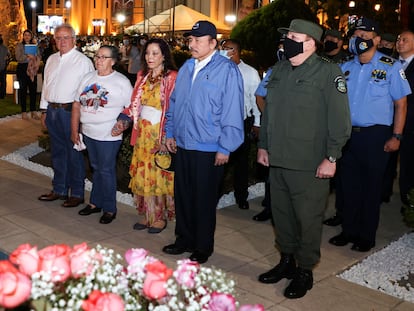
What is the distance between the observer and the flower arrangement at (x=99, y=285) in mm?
1848

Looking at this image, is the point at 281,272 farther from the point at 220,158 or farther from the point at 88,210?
the point at 88,210

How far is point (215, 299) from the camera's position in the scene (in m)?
1.95

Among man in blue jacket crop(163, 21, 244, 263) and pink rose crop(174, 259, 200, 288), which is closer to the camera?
pink rose crop(174, 259, 200, 288)

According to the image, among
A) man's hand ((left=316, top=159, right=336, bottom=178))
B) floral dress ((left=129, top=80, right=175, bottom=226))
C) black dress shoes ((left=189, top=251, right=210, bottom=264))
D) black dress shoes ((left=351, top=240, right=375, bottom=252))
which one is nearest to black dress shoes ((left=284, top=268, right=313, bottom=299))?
man's hand ((left=316, top=159, right=336, bottom=178))

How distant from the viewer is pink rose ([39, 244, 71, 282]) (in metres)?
1.95

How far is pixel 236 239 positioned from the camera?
613 centimetres

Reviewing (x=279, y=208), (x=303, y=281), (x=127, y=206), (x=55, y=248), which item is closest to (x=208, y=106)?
(x=279, y=208)

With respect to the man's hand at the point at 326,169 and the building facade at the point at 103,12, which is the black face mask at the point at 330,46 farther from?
the building facade at the point at 103,12

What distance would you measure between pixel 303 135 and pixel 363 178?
1.54m

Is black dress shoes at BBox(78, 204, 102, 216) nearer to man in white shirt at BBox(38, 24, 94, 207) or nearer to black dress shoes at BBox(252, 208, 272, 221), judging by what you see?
man in white shirt at BBox(38, 24, 94, 207)

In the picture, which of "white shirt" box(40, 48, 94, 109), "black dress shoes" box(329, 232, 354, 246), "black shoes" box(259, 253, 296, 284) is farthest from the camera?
"white shirt" box(40, 48, 94, 109)

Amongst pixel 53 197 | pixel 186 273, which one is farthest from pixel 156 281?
pixel 53 197

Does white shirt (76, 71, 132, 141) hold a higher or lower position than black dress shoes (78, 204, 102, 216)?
higher

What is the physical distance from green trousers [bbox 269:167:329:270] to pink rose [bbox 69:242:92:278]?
9.18ft
